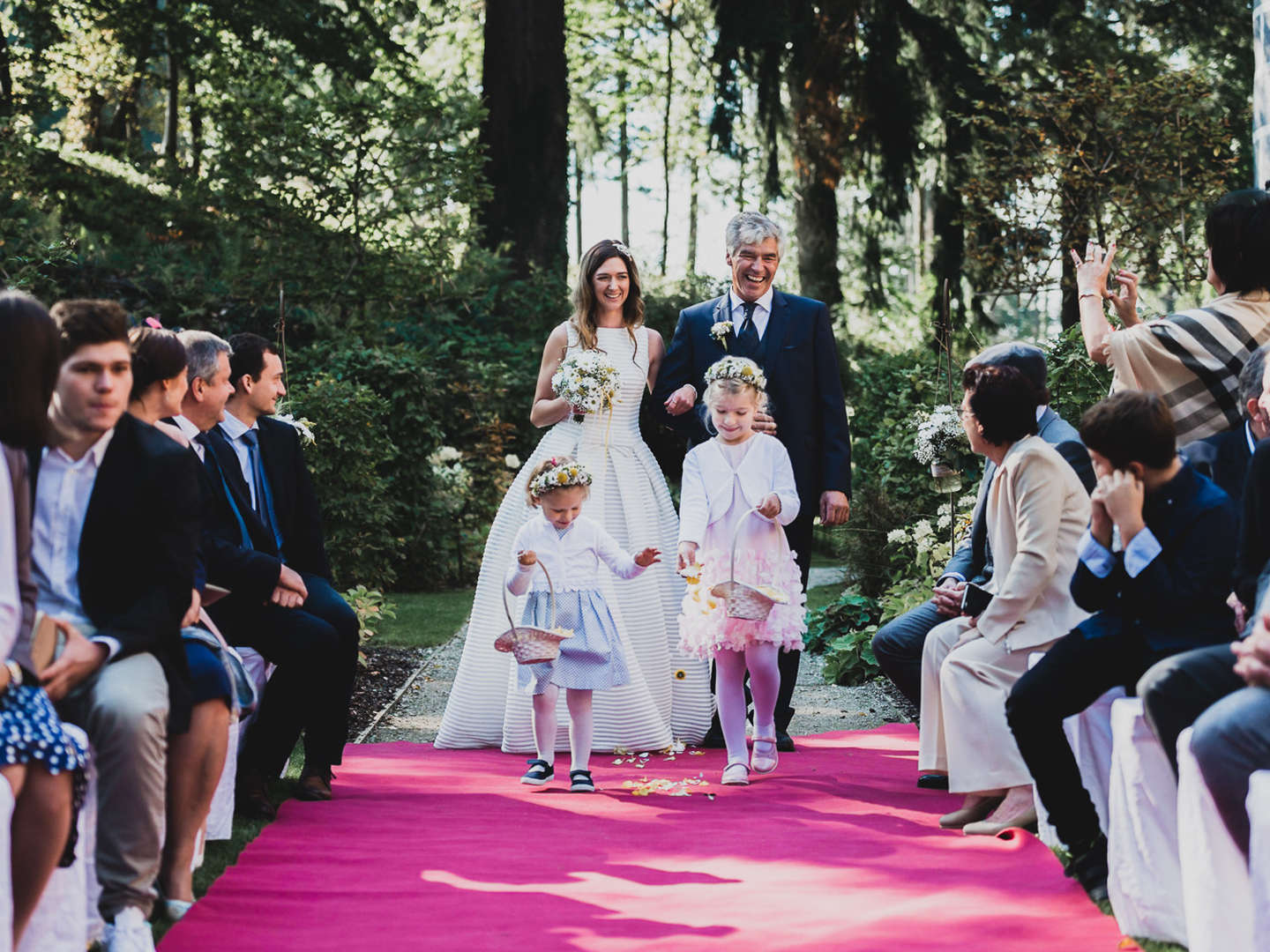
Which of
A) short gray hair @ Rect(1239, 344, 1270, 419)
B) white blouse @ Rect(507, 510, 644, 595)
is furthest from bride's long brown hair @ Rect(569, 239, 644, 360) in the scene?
short gray hair @ Rect(1239, 344, 1270, 419)

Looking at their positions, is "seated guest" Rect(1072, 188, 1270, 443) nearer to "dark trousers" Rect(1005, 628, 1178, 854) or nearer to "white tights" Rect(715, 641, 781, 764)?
"dark trousers" Rect(1005, 628, 1178, 854)

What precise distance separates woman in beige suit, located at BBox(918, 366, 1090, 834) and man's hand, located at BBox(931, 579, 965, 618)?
0.91ft

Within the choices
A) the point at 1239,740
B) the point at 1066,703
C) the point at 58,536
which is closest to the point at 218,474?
the point at 58,536

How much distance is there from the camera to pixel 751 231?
5.80 m

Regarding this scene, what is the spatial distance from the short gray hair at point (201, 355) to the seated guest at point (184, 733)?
761 millimetres

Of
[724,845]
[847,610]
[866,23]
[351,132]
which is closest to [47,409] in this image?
[724,845]

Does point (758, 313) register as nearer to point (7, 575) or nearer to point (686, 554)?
point (686, 554)

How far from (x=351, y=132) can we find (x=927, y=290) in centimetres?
856

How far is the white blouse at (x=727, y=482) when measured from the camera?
215 inches

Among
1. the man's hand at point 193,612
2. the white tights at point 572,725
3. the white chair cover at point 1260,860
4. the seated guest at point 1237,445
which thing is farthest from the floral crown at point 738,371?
the white chair cover at point 1260,860

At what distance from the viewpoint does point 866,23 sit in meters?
16.3

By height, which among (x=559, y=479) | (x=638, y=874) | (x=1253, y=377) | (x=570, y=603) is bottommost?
(x=638, y=874)

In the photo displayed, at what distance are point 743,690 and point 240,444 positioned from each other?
2.08 metres

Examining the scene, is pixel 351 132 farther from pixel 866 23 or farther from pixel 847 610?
pixel 847 610
